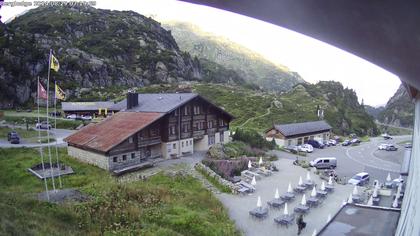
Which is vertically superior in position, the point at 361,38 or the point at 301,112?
the point at 361,38

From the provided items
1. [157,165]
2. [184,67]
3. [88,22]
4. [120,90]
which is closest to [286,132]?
[157,165]

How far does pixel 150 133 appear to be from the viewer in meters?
30.7

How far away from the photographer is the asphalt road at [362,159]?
36250 millimetres

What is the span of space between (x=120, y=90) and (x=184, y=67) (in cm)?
4260

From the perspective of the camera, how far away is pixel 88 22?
140 metres

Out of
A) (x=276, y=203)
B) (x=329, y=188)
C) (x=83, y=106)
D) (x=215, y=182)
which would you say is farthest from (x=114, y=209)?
(x=83, y=106)

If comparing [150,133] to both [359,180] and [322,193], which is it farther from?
[359,180]

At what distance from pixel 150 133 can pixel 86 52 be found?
94.5m

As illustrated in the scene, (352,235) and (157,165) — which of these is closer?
(352,235)

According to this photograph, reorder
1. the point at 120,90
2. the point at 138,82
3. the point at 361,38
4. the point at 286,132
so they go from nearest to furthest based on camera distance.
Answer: the point at 361,38, the point at 286,132, the point at 120,90, the point at 138,82

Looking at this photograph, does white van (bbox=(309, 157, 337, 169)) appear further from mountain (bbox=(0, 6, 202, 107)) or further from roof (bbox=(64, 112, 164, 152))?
mountain (bbox=(0, 6, 202, 107))

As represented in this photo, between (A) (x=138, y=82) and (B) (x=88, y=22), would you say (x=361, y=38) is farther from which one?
(B) (x=88, y=22)

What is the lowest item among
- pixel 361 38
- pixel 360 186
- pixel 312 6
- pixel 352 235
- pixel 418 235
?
pixel 360 186

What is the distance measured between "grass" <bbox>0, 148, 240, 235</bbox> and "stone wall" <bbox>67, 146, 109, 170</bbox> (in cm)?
112
